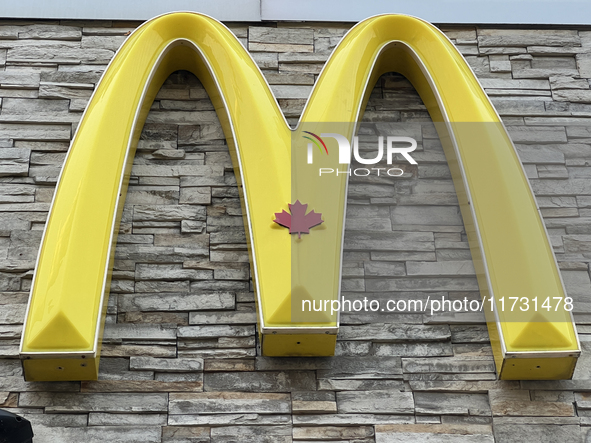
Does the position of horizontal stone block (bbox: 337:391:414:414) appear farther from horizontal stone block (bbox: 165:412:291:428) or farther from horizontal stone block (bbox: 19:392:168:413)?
horizontal stone block (bbox: 19:392:168:413)

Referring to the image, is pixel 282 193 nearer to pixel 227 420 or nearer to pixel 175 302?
pixel 175 302

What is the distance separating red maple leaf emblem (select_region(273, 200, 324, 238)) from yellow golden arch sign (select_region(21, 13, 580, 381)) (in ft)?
0.12

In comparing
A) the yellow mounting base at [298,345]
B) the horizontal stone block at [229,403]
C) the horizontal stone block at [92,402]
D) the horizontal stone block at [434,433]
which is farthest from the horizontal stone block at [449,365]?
the horizontal stone block at [92,402]

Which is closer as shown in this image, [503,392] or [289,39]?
[503,392]

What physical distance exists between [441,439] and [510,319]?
0.54 metres

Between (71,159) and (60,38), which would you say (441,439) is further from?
(60,38)

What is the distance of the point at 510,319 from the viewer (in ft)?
7.77

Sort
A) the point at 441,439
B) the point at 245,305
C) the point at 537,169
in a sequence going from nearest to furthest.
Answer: the point at 441,439, the point at 245,305, the point at 537,169

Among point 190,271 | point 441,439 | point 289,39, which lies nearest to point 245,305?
point 190,271

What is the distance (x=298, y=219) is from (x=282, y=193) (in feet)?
0.49

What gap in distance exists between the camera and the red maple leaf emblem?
247 cm

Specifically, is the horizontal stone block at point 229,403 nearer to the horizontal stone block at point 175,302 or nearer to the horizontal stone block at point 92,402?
the horizontal stone block at point 92,402

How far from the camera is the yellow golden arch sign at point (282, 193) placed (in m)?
2.31

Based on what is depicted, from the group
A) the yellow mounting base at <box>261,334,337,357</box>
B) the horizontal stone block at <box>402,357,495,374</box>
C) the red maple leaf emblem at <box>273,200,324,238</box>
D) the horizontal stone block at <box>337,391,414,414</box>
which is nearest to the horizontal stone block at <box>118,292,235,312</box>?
the yellow mounting base at <box>261,334,337,357</box>
